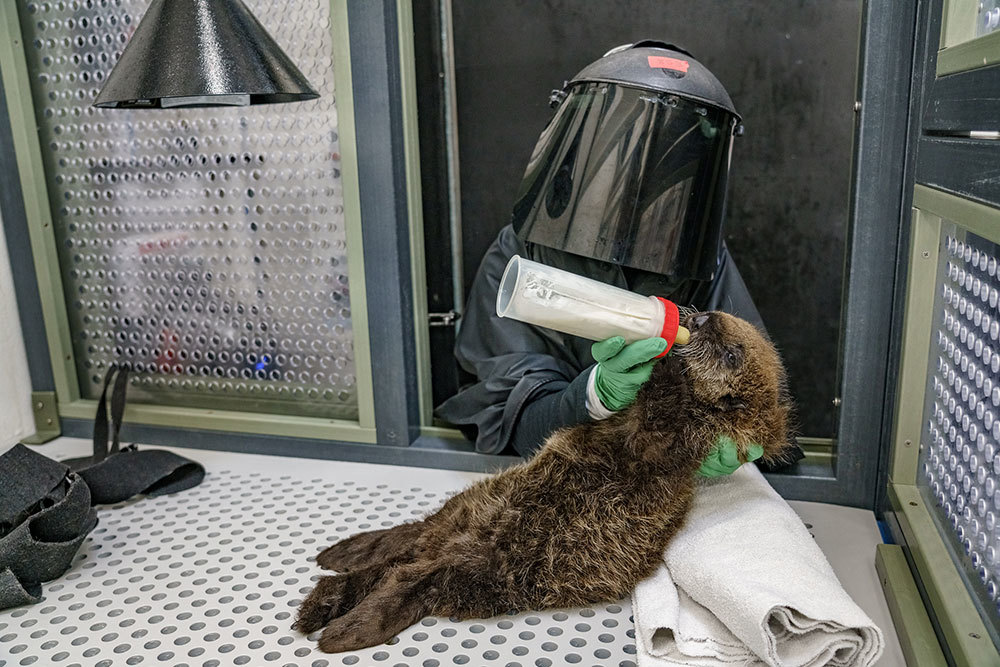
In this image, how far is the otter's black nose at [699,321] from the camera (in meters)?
1.10

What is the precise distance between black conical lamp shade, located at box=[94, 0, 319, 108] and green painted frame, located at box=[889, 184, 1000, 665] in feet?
2.92

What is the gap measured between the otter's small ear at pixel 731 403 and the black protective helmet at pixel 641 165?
1.05 ft

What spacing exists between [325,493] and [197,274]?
0.52 m

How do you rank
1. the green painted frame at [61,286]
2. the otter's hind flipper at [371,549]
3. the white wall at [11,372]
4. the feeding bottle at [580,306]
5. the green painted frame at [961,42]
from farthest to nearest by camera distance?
the white wall at [11,372], the green painted frame at [61,286], the otter's hind flipper at [371,549], the feeding bottle at [580,306], the green painted frame at [961,42]

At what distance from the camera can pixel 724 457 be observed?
1.12 metres

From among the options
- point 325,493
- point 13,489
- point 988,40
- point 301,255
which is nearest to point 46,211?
point 301,255

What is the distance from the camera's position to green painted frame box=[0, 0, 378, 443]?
60.6 inches

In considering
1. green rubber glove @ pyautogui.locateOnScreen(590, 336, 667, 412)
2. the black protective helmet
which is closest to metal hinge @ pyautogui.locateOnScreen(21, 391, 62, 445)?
the black protective helmet

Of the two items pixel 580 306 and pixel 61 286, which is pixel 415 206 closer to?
pixel 580 306

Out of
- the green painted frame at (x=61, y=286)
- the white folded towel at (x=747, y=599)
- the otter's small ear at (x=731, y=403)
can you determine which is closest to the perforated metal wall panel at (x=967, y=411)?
the white folded towel at (x=747, y=599)

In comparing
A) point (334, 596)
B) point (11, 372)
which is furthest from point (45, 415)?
point (334, 596)

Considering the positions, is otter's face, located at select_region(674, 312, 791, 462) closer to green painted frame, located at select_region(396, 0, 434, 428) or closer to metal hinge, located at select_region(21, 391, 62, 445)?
green painted frame, located at select_region(396, 0, 434, 428)

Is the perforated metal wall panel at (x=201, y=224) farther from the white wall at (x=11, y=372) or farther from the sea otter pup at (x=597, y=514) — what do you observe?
the sea otter pup at (x=597, y=514)

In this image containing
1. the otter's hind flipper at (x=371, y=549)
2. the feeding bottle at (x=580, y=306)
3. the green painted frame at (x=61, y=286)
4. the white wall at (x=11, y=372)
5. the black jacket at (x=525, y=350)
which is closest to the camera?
the feeding bottle at (x=580, y=306)
